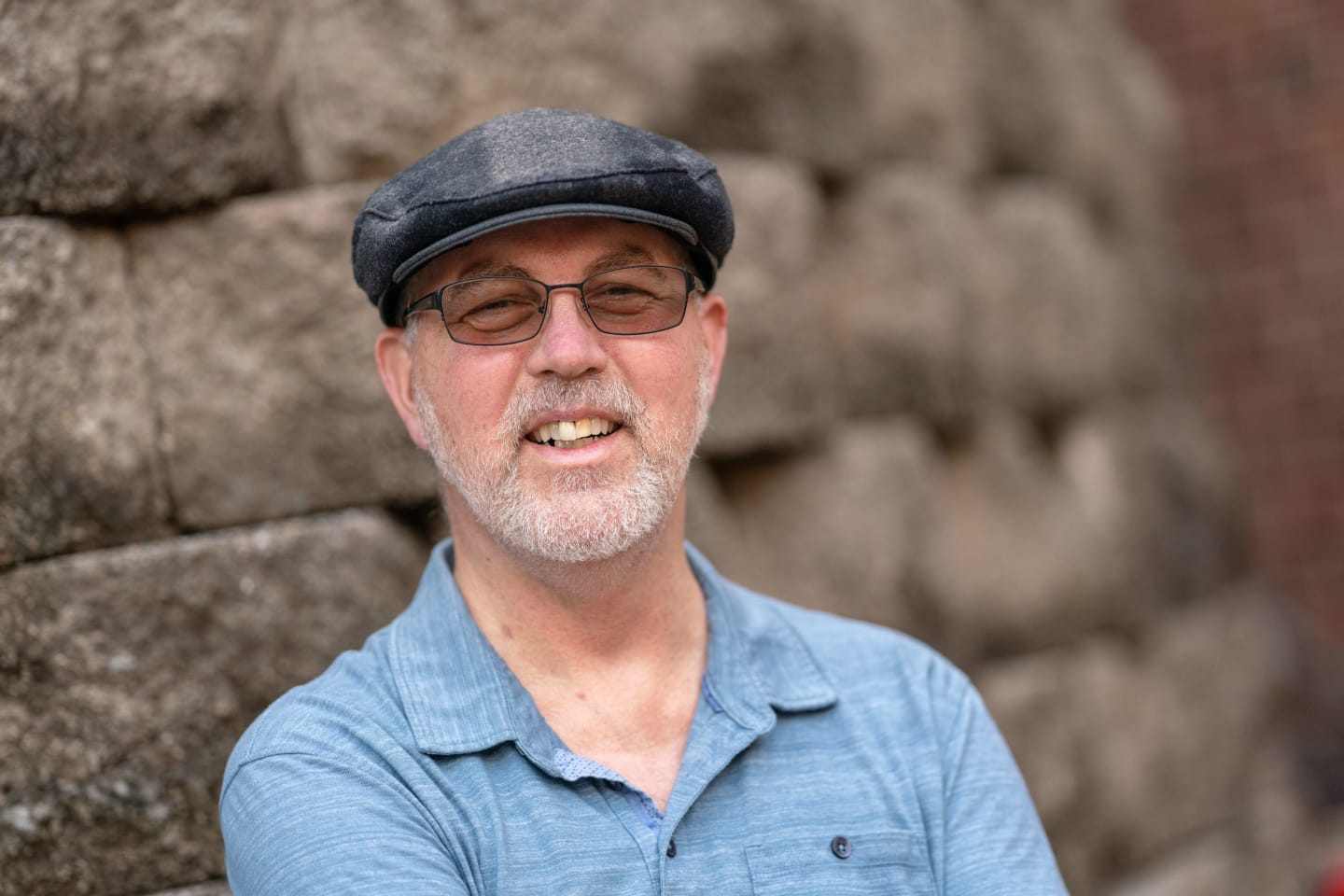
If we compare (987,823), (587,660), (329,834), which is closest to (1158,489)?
(987,823)

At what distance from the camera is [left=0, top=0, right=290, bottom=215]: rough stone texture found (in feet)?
8.16

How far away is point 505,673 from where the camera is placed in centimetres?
198

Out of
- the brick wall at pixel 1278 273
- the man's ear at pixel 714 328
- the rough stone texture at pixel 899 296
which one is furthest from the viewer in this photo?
the brick wall at pixel 1278 273

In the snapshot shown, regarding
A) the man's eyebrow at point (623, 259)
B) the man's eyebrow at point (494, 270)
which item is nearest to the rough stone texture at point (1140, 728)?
the man's eyebrow at point (623, 259)

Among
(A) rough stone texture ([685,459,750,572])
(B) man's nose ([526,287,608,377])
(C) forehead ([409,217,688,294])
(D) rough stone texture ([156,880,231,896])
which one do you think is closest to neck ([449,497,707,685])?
(B) man's nose ([526,287,608,377])

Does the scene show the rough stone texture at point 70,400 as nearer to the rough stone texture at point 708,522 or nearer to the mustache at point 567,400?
the mustache at point 567,400

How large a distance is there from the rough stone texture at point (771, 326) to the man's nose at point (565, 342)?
3.91ft

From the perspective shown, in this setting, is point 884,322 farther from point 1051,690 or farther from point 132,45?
point 132,45

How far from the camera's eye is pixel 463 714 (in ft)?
6.22

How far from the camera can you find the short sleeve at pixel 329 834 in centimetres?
171

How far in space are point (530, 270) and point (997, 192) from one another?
103 inches

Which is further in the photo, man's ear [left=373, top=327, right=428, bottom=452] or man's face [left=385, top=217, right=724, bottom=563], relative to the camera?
man's ear [left=373, top=327, right=428, bottom=452]

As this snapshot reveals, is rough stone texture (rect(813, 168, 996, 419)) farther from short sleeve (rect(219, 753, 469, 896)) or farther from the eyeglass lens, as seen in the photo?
short sleeve (rect(219, 753, 469, 896))

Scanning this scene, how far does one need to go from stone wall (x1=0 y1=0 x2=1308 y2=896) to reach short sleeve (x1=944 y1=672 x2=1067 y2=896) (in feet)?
3.56
